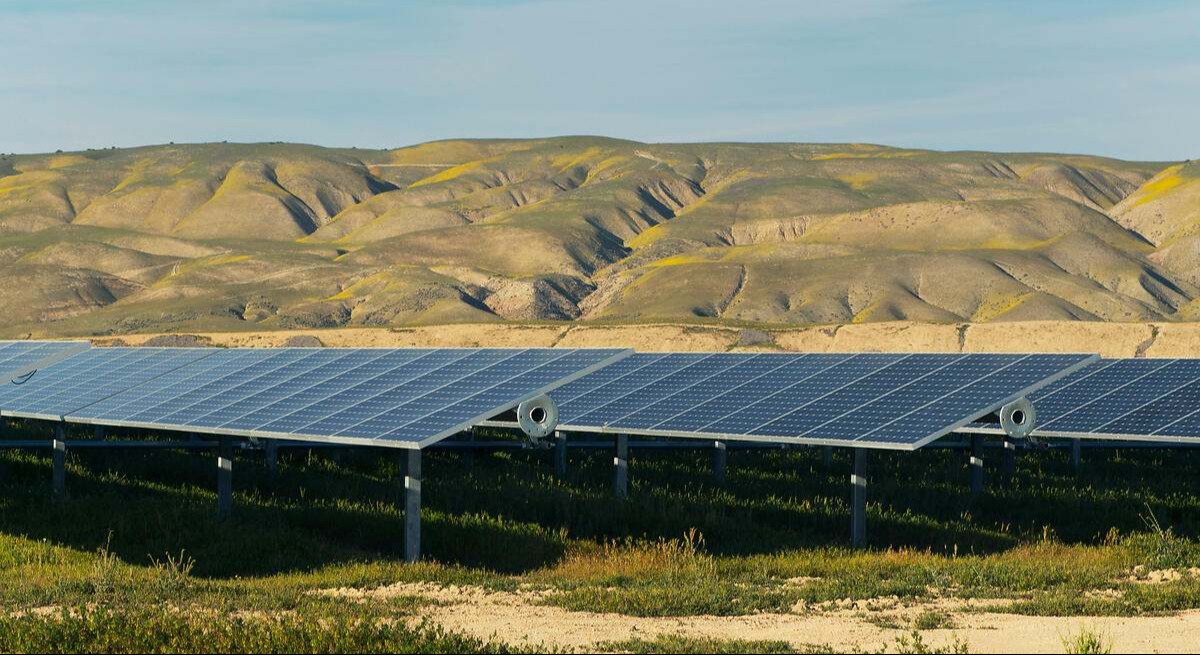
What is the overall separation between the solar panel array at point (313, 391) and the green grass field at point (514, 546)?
1236 mm

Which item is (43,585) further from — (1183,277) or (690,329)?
(1183,277)

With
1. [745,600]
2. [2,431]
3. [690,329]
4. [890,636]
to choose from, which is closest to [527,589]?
[745,600]

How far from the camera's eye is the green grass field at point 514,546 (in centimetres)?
1555

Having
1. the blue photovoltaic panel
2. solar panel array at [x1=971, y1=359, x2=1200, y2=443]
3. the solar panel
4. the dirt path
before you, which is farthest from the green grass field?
the solar panel

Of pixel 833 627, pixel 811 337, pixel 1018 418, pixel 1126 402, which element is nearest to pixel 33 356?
pixel 1018 418

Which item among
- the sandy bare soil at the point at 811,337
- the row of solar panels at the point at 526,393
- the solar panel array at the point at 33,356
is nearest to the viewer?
the row of solar panels at the point at 526,393

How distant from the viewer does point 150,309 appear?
5236 inches

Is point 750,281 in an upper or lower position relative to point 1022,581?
upper

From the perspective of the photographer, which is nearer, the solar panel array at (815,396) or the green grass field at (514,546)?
the green grass field at (514,546)

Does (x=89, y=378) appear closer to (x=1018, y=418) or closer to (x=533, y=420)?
(x=533, y=420)

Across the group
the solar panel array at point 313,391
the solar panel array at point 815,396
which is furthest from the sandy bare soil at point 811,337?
the solar panel array at point 313,391

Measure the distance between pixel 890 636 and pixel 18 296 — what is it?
13644cm

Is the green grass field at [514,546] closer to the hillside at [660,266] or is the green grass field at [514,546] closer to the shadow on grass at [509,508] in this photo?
the shadow on grass at [509,508]

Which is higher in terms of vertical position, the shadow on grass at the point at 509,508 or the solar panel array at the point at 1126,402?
the solar panel array at the point at 1126,402
